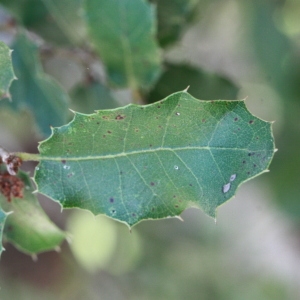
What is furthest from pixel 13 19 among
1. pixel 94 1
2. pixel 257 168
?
pixel 257 168

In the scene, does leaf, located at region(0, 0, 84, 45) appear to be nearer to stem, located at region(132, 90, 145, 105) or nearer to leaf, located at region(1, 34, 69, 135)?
leaf, located at region(1, 34, 69, 135)

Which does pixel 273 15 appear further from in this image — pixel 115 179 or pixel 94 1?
pixel 115 179

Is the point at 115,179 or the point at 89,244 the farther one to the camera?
the point at 89,244

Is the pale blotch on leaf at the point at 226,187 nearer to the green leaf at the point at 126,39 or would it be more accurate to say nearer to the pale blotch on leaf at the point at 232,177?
the pale blotch on leaf at the point at 232,177

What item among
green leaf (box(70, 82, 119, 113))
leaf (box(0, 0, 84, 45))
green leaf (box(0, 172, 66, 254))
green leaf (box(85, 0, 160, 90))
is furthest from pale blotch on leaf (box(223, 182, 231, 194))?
leaf (box(0, 0, 84, 45))

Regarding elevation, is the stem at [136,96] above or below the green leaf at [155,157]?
above

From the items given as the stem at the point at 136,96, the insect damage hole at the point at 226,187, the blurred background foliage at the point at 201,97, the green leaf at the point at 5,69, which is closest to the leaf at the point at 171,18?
the blurred background foliage at the point at 201,97

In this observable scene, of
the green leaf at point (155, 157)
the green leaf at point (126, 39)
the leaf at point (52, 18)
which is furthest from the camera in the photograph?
the leaf at point (52, 18)
